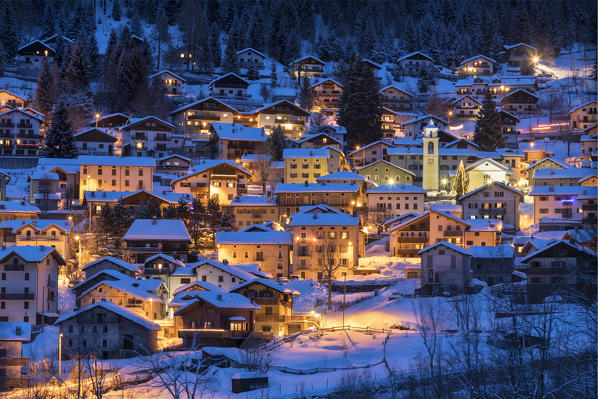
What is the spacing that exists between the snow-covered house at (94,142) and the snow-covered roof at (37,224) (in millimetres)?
17124

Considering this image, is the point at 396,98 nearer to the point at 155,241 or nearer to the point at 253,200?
the point at 253,200

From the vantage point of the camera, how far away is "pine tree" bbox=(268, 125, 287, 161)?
A: 68625mm

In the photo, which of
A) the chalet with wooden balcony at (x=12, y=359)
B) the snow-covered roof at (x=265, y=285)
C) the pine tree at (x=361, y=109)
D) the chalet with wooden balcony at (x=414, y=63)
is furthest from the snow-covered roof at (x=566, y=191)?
the chalet with wooden balcony at (x=414, y=63)

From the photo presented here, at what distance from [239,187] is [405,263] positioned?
16857mm

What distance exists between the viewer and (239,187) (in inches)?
2411

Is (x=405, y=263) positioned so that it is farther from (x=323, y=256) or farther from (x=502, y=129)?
(x=502, y=129)

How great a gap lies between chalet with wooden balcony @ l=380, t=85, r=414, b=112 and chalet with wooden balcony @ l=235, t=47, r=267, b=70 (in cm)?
1724

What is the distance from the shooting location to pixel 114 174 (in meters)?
60.2

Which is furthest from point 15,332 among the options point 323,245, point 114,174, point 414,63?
point 414,63

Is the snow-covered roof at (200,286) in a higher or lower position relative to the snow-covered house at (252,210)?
lower

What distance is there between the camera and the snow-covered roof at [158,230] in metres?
49.4

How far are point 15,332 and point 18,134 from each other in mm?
34593

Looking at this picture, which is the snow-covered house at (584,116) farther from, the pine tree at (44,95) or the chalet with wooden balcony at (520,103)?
the pine tree at (44,95)

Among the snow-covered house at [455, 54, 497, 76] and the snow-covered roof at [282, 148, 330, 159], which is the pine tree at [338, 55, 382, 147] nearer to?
the snow-covered roof at [282, 148, 330, 159]
